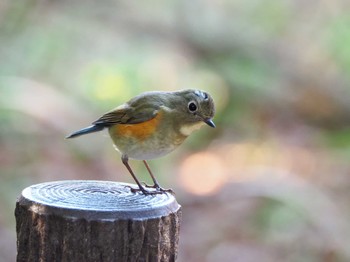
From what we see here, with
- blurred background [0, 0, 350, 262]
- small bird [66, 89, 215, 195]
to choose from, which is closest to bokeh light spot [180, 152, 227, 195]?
blurred background [0, 0, 350, 262]

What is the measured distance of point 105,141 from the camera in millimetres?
9711

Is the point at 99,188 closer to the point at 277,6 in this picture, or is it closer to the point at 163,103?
the point at 163,103

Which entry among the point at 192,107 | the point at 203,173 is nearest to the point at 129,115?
the point at 192,107

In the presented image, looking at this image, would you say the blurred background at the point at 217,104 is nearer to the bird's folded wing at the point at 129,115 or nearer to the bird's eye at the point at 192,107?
the bird's folded wing at the point at 129,115

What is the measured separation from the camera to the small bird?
400 cm

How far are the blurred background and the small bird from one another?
13.3 ft

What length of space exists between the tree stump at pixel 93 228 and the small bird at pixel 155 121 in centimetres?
106

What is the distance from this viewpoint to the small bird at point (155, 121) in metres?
4.00

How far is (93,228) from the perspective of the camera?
270cm

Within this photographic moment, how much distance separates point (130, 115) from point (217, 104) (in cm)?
689

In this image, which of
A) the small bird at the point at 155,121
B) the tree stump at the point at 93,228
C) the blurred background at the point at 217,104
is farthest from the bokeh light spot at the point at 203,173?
the tree stump at the point at 93,228

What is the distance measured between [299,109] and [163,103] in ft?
25.6

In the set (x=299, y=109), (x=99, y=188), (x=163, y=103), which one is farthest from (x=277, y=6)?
(x=99, y=188)

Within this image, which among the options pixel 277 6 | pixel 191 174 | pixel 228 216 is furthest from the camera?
pixel 277 6
